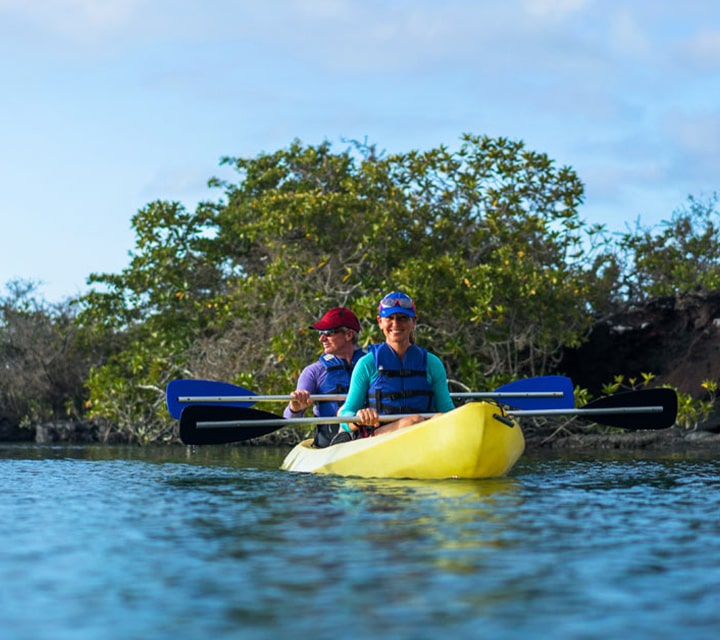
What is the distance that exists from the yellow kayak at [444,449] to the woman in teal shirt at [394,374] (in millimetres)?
281

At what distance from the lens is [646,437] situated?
52.8ft

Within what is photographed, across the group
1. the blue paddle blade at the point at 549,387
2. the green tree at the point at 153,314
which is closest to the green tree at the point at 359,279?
the green tree at the point at 153,314

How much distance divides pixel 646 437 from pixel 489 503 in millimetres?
9790

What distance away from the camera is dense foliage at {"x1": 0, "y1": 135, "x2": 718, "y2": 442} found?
52.7ft

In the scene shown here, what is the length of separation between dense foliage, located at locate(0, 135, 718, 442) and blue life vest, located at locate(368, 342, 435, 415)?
21.2ft

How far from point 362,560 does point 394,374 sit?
157 inches

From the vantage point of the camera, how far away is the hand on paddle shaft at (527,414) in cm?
973

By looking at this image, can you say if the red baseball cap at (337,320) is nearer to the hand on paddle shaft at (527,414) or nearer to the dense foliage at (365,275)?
the hand on paddle shaft at (527,414)

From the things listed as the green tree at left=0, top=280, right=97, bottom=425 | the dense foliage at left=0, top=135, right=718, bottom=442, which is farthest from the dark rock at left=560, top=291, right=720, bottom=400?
the green tree at left=0, top=280, right=97, bottom=425

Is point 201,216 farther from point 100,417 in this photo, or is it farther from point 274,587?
point 274,587

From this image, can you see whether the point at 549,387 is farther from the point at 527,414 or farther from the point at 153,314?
the point at 153,314

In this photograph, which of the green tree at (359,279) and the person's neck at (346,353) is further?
the green tree at (359,279)

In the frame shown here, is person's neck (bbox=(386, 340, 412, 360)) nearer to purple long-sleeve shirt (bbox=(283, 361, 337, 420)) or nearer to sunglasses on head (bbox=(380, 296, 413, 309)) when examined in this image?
sunglasses on head (bbox=(380, 296, 413, 309))

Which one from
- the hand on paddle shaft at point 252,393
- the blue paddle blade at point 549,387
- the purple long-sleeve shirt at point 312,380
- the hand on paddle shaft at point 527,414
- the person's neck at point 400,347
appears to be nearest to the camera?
the person's neck at point 400,347
